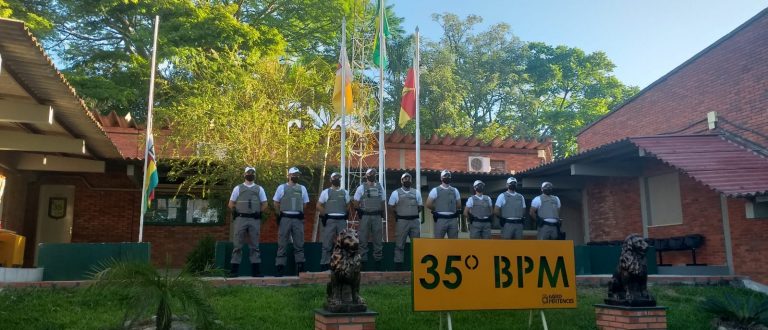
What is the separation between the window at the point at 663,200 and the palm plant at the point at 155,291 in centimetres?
1271

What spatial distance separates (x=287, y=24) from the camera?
31.0m

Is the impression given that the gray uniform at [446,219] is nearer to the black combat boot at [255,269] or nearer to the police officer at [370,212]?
the police officer at [370,212]

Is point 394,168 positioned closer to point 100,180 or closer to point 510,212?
point 510,212

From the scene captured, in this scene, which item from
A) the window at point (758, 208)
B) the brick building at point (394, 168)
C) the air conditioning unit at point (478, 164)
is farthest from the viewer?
the air conditioning unit at point (478, 164)

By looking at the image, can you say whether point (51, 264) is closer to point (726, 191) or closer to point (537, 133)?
point (726, 191)

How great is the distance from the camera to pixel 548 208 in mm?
13211

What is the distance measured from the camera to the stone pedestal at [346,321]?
7.04 m

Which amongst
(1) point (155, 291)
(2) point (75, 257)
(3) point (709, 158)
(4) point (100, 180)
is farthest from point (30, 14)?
(3) point (709, 158)

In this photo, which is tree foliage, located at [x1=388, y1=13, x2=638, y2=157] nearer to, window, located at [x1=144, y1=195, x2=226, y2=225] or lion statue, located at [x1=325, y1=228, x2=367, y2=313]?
window, located at [x1=144, y1=195, x2=226, y2=225]

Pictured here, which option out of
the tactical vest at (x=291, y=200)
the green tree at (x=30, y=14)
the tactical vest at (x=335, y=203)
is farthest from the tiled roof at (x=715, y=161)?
the green tree at (x=30, y=14)

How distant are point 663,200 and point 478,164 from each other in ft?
28.6

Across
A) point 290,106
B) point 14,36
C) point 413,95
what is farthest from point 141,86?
point 14,36

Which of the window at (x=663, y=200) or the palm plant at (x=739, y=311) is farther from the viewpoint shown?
the window at (x=663, y=200)

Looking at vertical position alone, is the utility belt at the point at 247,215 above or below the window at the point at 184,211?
below
